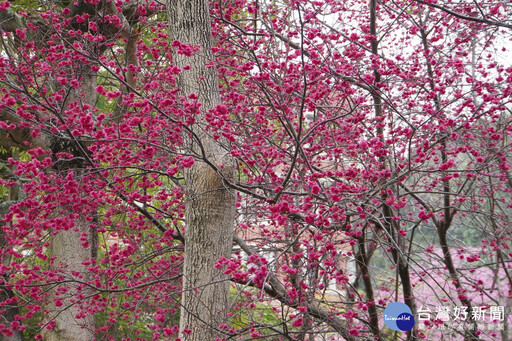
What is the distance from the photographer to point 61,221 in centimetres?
382

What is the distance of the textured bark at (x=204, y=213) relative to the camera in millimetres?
3639

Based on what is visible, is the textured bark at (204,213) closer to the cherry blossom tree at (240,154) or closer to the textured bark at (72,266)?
the cherry blossom tree at (240,154)

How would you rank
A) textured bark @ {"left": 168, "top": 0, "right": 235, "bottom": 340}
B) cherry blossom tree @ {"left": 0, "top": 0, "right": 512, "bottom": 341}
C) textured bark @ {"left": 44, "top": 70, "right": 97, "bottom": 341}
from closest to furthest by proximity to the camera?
cherry blossom tree @ {"left": 0, "top": 0, "right": 512, "bottom": 341}
textured bark @ {"left": 168, "top": 0, "right": 235, "bottom": 340}
textured bark @ {"left": 44, "top": 70, "right": 97, "bottom": 341}

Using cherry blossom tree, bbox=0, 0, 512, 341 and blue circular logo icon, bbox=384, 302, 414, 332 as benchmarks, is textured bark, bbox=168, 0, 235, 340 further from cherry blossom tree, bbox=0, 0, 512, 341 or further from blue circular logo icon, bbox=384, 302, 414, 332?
blue circular logo icon, bbox=384, 302, 414, 332

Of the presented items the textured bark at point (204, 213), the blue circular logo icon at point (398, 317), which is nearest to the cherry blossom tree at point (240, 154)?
the textured bark at point (204, 213)

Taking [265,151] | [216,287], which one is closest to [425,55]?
[265,151]

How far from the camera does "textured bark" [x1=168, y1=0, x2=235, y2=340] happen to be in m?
3.64

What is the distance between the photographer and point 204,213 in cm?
374

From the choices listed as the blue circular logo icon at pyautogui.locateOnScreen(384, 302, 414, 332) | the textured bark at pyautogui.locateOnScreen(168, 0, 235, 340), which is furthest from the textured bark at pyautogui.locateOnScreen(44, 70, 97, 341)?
the blue circular logo icon at pyautogui.locateOnScreen(384, 302, 414, 332)

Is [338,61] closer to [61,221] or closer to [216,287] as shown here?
[216,287]

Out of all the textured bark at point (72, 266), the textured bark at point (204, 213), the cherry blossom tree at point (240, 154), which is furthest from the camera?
the textured bark at point (72, 266)

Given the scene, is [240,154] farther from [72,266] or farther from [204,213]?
[72,266]

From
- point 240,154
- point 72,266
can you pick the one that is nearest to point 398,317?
point 240,154

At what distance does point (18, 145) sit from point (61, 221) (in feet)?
8.10
